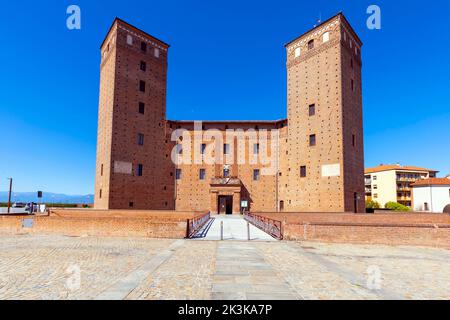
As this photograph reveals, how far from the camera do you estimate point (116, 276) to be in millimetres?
6543

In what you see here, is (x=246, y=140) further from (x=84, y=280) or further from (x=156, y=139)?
(x=84, y=280)

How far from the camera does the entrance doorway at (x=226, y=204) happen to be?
36.7 metres

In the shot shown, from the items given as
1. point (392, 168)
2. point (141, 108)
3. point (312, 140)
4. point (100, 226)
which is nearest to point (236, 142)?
point (312, 140)

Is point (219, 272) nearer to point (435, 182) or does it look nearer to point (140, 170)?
point (140, 170)

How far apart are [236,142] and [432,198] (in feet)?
130

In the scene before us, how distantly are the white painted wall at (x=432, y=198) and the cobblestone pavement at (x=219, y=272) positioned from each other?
4929 centimetres

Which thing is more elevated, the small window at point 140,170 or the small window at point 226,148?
the small window at point 226,148

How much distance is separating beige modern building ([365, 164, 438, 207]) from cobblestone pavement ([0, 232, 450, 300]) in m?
59.1

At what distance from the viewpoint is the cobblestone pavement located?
5.43 meters

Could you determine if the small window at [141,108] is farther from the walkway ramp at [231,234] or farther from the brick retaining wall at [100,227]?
the walkway ramp at [231,234]

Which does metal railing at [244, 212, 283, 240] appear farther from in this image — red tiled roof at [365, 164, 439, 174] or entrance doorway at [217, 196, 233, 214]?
red tiled roof at [365, 164, 439, 174]

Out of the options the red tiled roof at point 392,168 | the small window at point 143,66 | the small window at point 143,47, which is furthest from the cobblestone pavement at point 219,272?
the red tiled roof at point 392,168

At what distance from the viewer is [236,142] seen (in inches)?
1513
